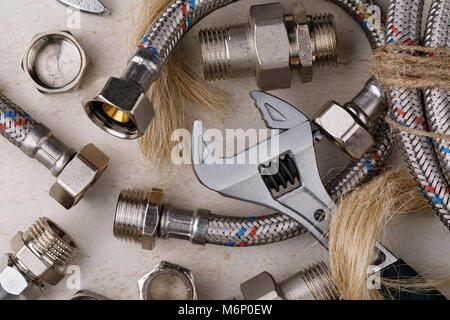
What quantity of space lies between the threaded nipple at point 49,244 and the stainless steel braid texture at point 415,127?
602 mm

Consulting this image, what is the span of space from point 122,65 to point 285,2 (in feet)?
1.09

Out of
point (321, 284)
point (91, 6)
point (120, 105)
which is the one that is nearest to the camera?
point (120, 105)

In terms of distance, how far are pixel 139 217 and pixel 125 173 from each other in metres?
0.12

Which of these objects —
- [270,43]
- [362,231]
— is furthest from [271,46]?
[362,231]

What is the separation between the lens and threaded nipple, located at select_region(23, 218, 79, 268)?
0.94 m

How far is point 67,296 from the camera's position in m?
1.01

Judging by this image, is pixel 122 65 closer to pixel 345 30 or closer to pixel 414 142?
pixel 345 30

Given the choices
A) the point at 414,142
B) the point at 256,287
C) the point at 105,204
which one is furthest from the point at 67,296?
the point at 414,142

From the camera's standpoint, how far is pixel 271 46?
35.2 inches

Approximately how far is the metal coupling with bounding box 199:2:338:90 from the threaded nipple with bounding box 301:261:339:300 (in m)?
0.33

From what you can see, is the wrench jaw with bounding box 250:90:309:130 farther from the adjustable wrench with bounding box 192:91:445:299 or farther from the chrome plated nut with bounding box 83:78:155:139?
the chrome plated nut with bounding box 83:78:155:139

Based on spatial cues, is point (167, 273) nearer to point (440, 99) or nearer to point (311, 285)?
point (311, 285)

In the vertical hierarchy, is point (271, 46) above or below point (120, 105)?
above

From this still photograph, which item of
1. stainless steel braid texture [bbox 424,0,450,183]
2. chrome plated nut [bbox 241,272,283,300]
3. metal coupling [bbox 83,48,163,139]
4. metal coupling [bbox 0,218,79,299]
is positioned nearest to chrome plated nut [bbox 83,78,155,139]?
metal coupling [bbox 83,48,163,139]
